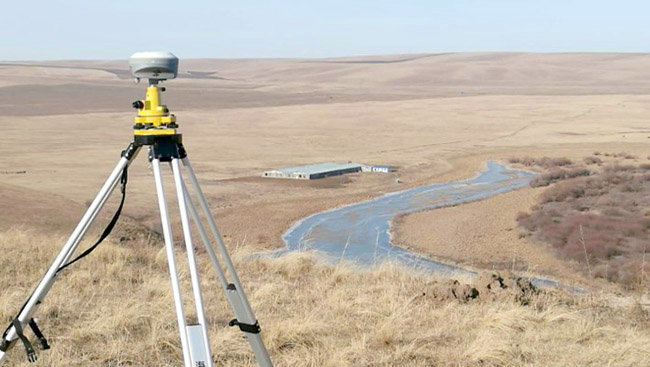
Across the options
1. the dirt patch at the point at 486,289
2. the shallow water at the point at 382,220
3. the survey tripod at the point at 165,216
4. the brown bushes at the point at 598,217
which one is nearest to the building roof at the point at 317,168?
the shallow water at the point at 382,220

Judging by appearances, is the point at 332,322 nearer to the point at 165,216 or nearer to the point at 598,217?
the point at 165,216

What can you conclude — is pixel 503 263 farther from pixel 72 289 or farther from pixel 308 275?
pixel 72 289

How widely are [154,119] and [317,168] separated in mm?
35314

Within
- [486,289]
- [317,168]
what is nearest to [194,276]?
[486,289]

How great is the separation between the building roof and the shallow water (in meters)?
5.75

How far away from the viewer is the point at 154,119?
9.45 feet

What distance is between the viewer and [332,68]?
6845 inches

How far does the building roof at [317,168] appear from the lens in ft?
121

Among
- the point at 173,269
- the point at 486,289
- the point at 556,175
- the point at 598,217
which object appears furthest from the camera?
the point at 556,175

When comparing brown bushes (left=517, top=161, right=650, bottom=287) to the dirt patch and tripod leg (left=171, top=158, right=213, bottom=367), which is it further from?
tripod leg (left=171, top=158, right=213, bottom=367)

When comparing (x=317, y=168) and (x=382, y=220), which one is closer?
(x=382, y=220)

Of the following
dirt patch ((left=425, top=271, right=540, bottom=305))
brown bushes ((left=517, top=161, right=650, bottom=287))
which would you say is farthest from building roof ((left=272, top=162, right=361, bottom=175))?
dirt patch ((left=425, top=271, right=540, bottom=305))

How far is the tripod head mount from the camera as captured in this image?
2.83 metres

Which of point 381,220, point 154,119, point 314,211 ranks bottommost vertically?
point 314,211
